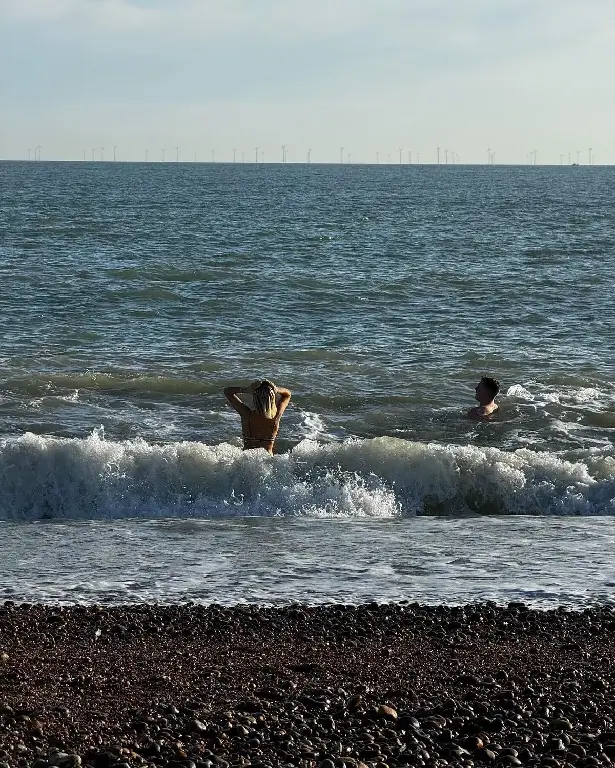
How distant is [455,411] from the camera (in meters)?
17.2

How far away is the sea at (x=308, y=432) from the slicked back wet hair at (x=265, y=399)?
0.55 meters

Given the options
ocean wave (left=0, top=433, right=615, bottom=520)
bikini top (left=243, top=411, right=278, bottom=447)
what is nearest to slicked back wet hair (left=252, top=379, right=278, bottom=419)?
bikini top (left=243, top=411, right=278, bottom=447)

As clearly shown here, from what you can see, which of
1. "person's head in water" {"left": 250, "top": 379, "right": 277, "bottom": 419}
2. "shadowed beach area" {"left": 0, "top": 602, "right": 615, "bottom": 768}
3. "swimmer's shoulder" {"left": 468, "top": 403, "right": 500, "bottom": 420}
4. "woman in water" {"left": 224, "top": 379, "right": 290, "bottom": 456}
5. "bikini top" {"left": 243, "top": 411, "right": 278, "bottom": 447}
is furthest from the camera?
"swimmer's shoulder" {"left": 468, "top": 403, "right": 500, "bottom": 420}

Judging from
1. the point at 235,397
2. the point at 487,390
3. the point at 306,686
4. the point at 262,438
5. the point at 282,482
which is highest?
the point at 235,397

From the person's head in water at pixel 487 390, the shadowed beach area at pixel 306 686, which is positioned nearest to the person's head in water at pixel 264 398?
the person's head in water at pixel 487 390

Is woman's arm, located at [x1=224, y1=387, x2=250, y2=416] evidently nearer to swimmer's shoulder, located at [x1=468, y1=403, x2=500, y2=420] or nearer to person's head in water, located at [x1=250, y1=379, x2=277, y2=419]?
person's head in water, located at [x1=250, y1=379, x2=277, y2=419]

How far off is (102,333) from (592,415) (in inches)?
428

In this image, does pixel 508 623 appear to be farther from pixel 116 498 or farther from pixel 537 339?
pixel 537 339

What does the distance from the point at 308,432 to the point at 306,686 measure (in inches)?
366

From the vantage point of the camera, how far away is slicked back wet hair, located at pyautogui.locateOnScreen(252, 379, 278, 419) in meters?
13.1

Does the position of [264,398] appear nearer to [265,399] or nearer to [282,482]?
[265,399]

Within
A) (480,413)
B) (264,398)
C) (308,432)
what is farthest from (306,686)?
(480,413)

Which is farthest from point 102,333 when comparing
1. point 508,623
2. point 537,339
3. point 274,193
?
point 274,193

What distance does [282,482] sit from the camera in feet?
42.9
